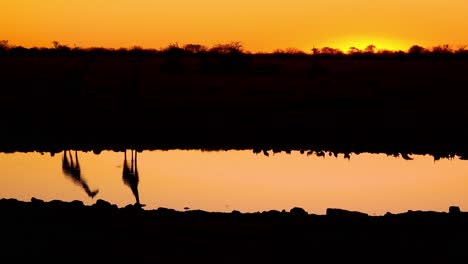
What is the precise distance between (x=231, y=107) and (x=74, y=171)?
48.6 feet

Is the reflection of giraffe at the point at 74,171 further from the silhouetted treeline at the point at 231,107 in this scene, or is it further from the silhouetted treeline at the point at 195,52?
the silhouetted treeline at the point at 195,52

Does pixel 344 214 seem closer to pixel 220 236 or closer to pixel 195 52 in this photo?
pixel 220 236

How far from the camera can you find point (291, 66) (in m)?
56.4

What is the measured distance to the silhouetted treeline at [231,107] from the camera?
92.1 ft

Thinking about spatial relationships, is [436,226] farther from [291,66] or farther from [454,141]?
[291,66]

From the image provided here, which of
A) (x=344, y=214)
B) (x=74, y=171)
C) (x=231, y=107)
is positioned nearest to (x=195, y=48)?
(x=231, y=107)

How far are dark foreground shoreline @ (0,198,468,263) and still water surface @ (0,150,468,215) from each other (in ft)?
11.3

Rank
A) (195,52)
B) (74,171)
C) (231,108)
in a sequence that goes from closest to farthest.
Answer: (74,171) < (231,108) < (195,52)

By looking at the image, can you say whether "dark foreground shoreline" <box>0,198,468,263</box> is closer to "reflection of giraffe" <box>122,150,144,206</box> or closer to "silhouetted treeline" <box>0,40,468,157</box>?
"reflection of giraffe" <box>122,150,144,206</box>

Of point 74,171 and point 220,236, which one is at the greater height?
point 74,171

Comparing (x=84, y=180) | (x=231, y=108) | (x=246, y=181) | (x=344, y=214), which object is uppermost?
(x=231, y=108)

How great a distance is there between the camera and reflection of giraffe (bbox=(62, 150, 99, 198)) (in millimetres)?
18569

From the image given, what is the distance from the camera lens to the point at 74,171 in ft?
69.0

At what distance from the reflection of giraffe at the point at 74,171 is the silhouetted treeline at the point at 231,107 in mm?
2520
